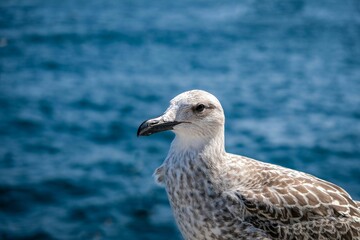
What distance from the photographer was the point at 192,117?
215 inches

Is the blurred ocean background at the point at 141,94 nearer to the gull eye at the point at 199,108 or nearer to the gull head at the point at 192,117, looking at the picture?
the gull head at the point at 192,117

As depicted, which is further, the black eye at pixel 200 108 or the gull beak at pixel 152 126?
the black eye at pixel 200 108

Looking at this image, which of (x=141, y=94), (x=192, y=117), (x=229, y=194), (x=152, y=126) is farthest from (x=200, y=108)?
(x=141, y=94)

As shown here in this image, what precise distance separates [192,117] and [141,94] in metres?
12.7

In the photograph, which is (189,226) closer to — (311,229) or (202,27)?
(311,229)

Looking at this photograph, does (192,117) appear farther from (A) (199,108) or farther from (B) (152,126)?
(B) (152,126)

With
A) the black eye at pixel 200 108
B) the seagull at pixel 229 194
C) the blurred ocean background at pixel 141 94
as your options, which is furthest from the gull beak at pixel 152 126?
the blurred ocean background at pixel 141 94

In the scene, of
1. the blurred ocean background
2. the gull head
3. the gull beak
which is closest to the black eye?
the gull head

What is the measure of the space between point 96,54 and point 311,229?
56.0 feet

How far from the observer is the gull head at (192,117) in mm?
5363

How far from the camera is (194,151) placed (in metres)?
5.59

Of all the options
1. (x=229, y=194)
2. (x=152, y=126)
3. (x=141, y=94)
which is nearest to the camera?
(x=152, y=126)

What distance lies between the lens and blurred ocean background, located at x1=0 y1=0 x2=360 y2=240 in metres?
13.2

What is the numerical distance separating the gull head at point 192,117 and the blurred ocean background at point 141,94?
656 centimetres
